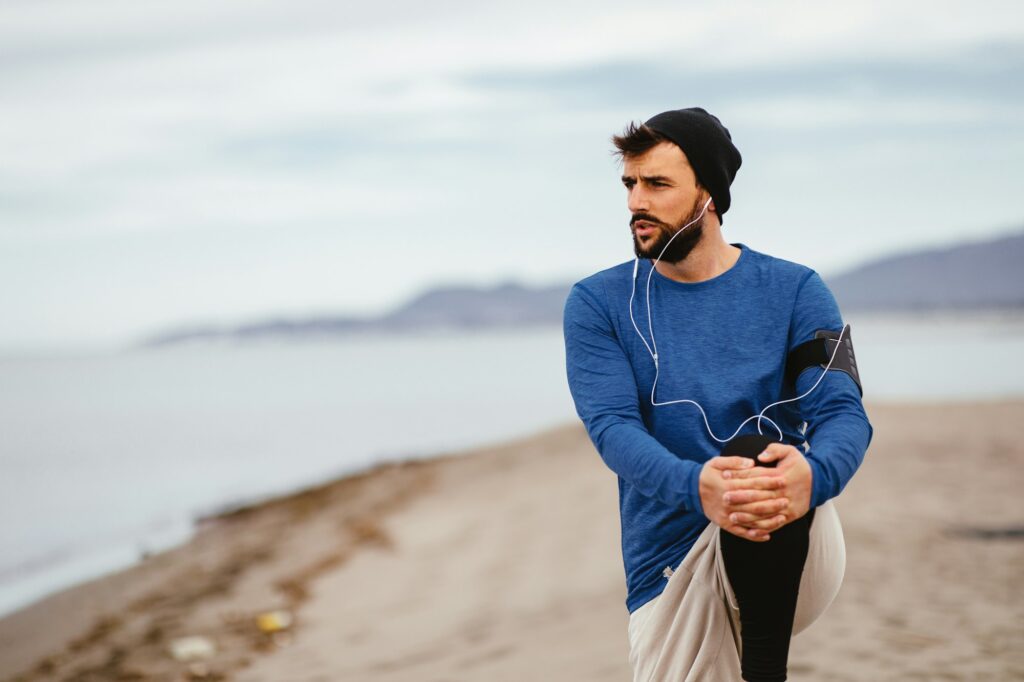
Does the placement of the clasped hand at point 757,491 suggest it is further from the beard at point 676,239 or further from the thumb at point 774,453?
the beard at point 676,239

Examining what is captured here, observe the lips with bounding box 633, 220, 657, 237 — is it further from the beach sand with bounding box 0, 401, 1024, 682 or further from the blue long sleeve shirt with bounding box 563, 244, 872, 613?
the beach sand with bounding box 0, 401, 1024, 682

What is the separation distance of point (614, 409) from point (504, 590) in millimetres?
4714

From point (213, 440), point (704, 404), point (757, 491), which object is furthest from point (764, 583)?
point (213, 440)

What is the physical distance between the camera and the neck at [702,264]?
99.0 inches

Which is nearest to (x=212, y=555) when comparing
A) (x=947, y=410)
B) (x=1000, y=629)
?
(x=1000, y=629)

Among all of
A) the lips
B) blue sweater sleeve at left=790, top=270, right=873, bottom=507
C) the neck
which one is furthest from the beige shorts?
the lips

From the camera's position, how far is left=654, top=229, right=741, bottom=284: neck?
252 cm

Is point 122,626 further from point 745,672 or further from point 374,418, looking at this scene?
point 374,418

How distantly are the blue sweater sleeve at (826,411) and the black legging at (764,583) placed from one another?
116 mm

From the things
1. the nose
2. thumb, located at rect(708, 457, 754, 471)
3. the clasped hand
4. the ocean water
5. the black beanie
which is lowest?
the ocean water

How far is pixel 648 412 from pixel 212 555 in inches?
338

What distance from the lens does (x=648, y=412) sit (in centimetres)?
246

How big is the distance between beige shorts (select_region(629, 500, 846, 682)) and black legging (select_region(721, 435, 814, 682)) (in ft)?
0.15

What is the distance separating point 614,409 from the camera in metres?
2.39
